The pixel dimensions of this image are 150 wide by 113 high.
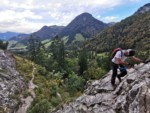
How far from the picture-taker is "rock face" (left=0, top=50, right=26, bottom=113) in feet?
254

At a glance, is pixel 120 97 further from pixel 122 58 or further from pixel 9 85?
pixel 9 85

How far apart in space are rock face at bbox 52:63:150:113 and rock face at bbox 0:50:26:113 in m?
48.7

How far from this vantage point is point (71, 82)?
383 ft

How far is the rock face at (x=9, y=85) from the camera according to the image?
254ft

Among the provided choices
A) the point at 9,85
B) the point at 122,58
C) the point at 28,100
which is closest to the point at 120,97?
the point at 122,58

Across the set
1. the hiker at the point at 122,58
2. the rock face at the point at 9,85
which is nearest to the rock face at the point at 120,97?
the hiker at the point at 122,58

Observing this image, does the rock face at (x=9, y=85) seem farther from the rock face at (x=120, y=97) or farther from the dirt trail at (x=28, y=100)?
the rock face at (x=120, y=97)

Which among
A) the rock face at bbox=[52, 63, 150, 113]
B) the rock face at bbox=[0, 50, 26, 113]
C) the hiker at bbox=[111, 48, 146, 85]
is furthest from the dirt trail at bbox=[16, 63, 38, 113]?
the hiker at bbox=[111, 48, 146, 85]

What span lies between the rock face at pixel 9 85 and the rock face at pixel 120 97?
48.7 meters

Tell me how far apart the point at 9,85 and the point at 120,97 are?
69.8 metres

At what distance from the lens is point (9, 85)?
89562 millimetres

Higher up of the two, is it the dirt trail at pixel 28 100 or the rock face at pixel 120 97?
the rock face at pixel 120 97

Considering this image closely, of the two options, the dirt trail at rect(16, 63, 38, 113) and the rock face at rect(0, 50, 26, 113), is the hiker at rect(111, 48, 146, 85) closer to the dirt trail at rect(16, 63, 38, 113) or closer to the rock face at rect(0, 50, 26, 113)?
the rock face at rect(0, 50, 26, 113)

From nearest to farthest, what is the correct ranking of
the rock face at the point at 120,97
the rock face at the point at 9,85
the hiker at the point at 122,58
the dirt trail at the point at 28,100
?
the rock face at the point at 120,97 → the hiker at the point at 122,58 → the dirt trail at the point at 28,100 → the rock face at the point at 9,85
